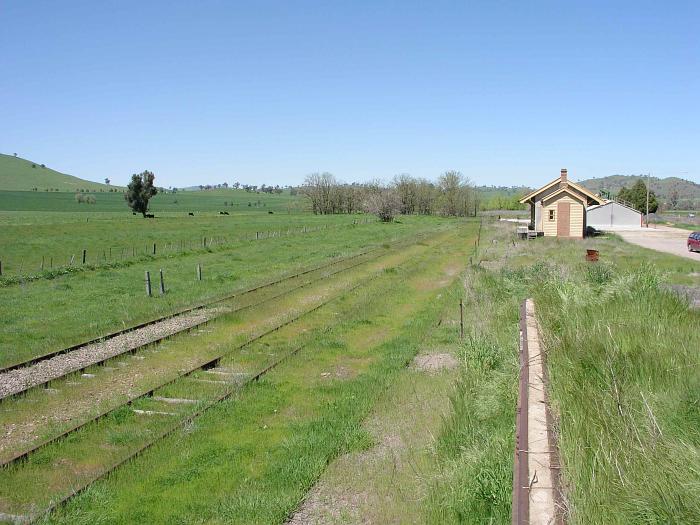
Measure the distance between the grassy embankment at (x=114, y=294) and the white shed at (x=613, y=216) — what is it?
45.9 metres

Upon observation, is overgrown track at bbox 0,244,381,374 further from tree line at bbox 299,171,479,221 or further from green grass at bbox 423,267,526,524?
tree line at bbox 299,171,479,221

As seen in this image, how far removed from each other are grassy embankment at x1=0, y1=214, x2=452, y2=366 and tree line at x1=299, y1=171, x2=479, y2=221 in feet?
298

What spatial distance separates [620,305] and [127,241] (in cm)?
5290

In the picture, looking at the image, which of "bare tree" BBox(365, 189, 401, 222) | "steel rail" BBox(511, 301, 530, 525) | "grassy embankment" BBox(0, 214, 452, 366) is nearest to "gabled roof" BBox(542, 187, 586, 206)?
Result: "grassy embankment" BBox(0, 214, 452, 366)

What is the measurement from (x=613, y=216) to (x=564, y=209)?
33953 millimetres

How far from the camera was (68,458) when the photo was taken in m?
9.55

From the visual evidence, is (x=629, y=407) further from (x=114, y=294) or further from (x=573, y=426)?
(x=114, y=294)

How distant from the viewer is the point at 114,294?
2577 cm

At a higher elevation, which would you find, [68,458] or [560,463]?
[560,463]

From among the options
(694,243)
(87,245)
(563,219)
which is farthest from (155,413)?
(87,245)

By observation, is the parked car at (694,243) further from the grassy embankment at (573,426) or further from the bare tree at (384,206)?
the bare tree at (384,206)

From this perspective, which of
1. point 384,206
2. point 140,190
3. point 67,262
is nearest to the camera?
point 67,262

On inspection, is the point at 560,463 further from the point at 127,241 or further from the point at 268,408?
the point at 127,241

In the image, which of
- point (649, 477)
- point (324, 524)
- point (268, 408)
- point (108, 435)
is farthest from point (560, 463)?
point (108, 435)
